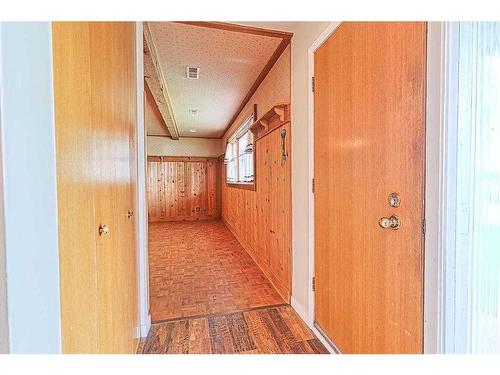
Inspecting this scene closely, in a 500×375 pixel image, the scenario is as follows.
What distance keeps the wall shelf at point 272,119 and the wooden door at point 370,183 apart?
1.69 ft

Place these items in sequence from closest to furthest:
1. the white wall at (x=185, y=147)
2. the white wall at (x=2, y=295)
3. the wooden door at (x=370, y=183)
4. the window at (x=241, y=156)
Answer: the white wall at (x=2, y=295) → the wooden door at (x=370, y=183) → the window at (x=241, y=156) → the white wall at (x=185, y=147)

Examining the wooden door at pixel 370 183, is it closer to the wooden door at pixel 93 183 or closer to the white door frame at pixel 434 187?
the white door frame at pixel 434 187

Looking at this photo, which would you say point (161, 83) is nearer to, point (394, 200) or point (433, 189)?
point (394, 200)

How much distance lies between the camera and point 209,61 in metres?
2.55

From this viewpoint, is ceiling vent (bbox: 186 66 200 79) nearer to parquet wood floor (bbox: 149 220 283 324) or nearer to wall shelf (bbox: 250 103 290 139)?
wall shelf (bbox: 250 103 290 139)

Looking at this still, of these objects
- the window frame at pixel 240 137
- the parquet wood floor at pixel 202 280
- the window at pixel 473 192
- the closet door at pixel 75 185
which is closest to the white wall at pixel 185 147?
the window frame at pixel 240 137

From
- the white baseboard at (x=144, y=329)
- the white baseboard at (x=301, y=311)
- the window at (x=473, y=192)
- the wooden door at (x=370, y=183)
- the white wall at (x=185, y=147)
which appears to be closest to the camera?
the window at (x=473, y=192)

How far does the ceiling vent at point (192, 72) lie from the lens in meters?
2.69

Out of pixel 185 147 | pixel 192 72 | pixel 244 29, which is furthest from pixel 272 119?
pixel 185 147

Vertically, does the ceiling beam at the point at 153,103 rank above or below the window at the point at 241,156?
above

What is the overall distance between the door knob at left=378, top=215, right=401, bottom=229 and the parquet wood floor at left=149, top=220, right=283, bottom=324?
54.7 inches

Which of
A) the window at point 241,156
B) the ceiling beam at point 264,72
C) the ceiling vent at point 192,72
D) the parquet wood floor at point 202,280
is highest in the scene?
the ceiling vent at point 192,72

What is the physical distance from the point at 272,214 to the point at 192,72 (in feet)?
6.37

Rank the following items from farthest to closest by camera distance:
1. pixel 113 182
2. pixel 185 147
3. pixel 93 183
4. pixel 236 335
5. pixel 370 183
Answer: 1. pixel 185 147
2. pixel 236 335
3. pixel 370 183
4. pixel 113 182
5. pixel 93 183
